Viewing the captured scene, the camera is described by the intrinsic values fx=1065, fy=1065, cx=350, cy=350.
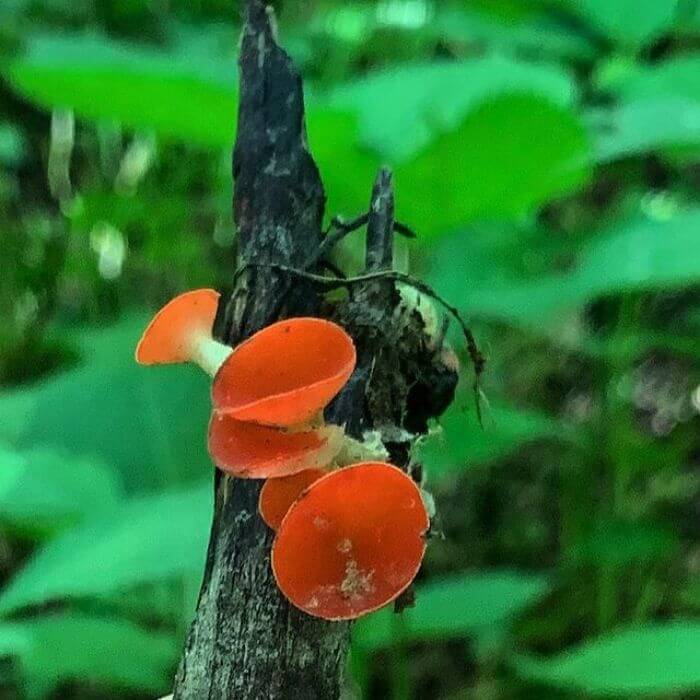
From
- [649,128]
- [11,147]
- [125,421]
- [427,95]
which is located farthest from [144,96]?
[11,147]

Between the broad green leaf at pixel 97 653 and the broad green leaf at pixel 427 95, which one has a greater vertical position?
the broad green leaf at pixel 427 95

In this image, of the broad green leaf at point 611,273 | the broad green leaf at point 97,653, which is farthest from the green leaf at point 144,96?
the broad green leaf at point 97,653

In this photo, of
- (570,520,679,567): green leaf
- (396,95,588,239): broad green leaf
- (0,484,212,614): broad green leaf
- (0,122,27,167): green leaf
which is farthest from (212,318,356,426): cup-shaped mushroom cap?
(0,122,27,167): green leaf

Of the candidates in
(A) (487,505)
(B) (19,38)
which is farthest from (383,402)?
(B) (19,38)

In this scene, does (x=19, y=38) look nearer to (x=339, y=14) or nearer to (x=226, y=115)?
(x=339, y=14)

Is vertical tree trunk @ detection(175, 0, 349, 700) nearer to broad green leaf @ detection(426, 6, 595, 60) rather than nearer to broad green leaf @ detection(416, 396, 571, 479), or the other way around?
broad green leaf @ detection(416, 396, 571, 479)

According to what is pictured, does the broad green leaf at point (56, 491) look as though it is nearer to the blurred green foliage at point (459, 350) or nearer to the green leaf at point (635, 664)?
the blurred green foliage at point (459, 350)
